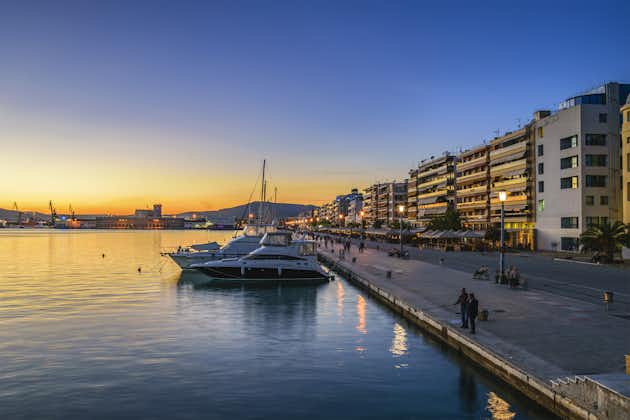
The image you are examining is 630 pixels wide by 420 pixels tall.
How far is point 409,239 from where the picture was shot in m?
122

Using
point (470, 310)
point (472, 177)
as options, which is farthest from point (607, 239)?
point (472, 177)

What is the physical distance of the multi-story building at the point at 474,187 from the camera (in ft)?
362

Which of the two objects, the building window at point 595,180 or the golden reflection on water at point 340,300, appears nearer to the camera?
the golden reflection on water at point 340,300

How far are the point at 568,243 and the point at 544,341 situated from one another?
67.5 m

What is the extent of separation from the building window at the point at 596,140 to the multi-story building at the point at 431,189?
58707mm

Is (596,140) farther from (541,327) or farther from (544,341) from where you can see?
(544,341)

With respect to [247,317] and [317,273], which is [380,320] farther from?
[317,273]

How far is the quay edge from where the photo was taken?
1365cm

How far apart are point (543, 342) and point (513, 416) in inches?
170

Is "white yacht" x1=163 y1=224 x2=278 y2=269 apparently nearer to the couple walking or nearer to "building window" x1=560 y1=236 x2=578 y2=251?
the couple walking

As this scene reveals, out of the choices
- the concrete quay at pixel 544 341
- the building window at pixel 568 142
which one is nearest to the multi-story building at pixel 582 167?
the building window at pixel 568 142

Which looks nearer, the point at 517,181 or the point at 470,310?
the point at 470,310

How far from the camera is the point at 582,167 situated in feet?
246

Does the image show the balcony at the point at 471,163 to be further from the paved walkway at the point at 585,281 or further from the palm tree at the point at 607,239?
the paved walkway at the point at 585,281
